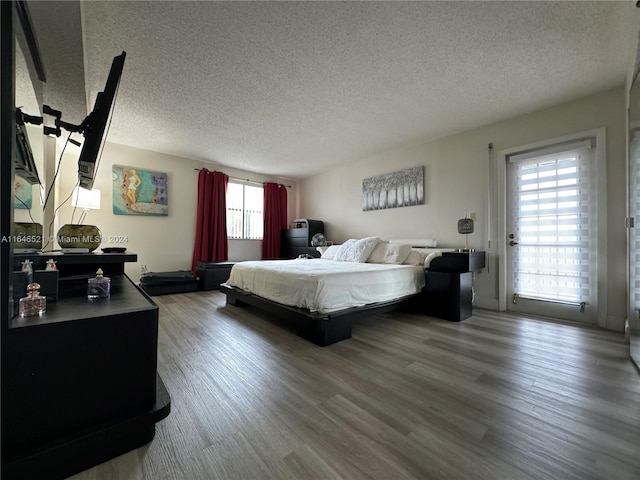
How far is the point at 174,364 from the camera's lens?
5.87 ft

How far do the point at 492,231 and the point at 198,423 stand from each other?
3798 millimetres

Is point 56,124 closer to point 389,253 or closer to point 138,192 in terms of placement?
point 138,192

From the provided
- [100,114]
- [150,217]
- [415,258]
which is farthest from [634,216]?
[150,217]

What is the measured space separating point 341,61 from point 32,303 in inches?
101

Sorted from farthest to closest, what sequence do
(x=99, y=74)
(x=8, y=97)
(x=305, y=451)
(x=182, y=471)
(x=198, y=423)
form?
(x=99, y=74), (x=198, y=423), (x=305, y=451), (x=182, y=471), (x=8, y=97)

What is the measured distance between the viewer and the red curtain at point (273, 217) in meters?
6.00

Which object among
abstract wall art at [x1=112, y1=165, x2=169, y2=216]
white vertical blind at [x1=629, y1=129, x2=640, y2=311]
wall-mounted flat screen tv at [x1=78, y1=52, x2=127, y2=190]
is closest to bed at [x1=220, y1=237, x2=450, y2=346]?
white vertical blind at [x1=629, y1=129, x2=640, y2=311]

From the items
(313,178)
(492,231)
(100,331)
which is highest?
(313,178)

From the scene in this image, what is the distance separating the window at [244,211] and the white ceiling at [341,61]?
2.20 metres

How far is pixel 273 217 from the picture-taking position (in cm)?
609

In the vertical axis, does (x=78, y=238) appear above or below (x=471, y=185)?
below

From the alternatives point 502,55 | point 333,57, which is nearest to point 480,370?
point 502,55

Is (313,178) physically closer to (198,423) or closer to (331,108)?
(331,108)

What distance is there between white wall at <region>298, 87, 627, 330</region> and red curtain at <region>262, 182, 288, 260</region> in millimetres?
1145
